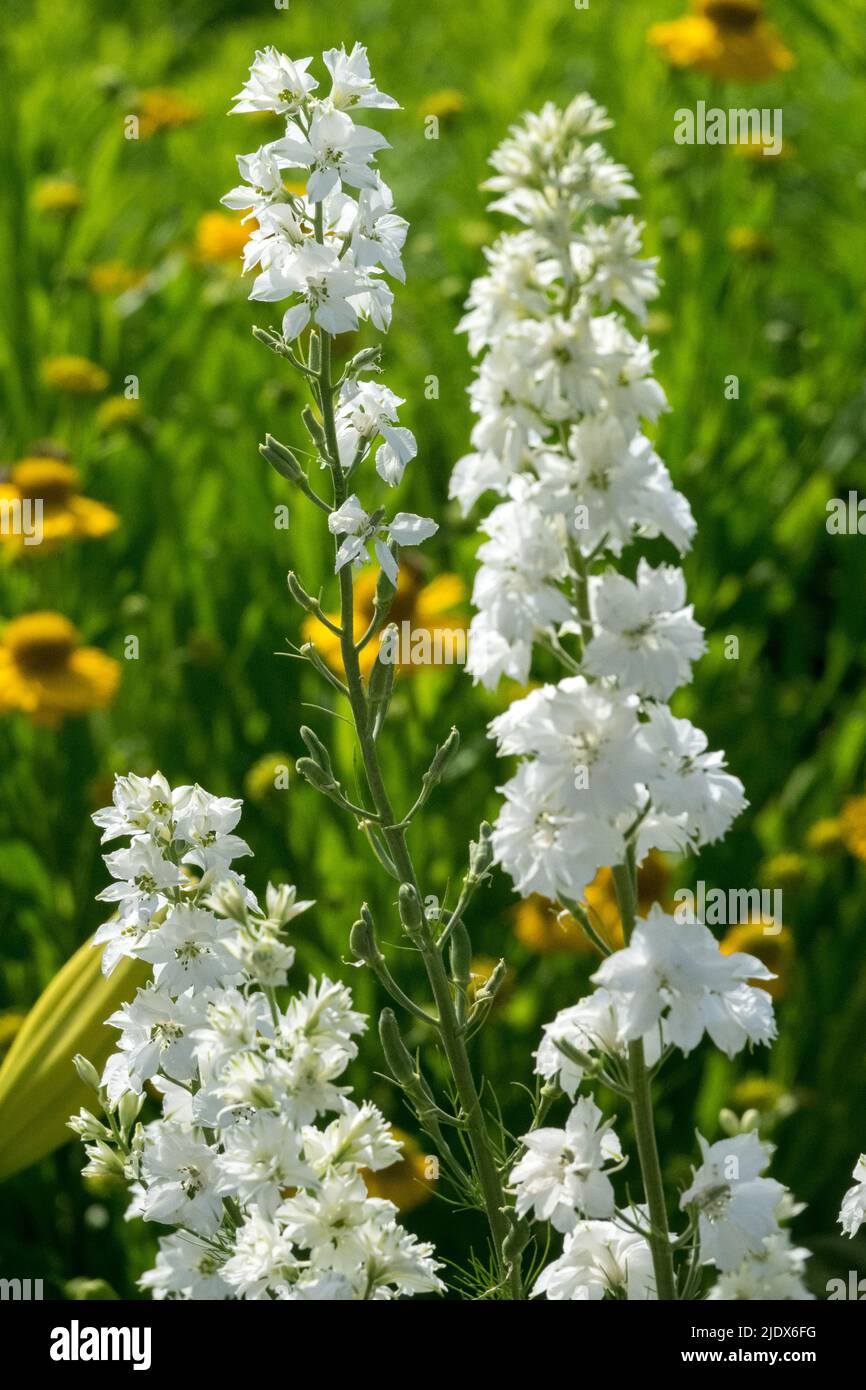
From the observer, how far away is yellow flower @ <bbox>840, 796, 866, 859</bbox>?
173 cm

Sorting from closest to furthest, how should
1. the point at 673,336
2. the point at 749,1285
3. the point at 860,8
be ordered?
1. the point at 749,1285
2. the point at 673,336
3. the point at 860,8

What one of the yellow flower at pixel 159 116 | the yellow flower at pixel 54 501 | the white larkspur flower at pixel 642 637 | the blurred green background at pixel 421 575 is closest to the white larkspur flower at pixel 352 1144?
the white larkspur flower at pixel 642 637

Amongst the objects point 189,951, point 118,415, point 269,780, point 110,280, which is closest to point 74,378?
point 118,415

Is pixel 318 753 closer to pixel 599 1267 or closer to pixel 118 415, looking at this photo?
pixel 599 1267

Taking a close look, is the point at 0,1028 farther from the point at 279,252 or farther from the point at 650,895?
the point at 279,252

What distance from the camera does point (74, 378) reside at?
86.2 inches

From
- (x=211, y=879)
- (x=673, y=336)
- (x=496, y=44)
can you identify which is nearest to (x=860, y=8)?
(x=673, y=336)

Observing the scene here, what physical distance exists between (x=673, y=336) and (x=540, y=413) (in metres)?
1.57

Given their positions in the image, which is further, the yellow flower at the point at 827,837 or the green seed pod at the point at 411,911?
the yellow flower at the point at 827,837

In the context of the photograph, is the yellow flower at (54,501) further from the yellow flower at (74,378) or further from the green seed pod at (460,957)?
the green seed pod at (460,957)

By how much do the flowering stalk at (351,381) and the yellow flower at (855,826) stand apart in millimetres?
960

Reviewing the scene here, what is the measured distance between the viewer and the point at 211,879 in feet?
2.71

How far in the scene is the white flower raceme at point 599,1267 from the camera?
840mm

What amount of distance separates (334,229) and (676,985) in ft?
1.41
